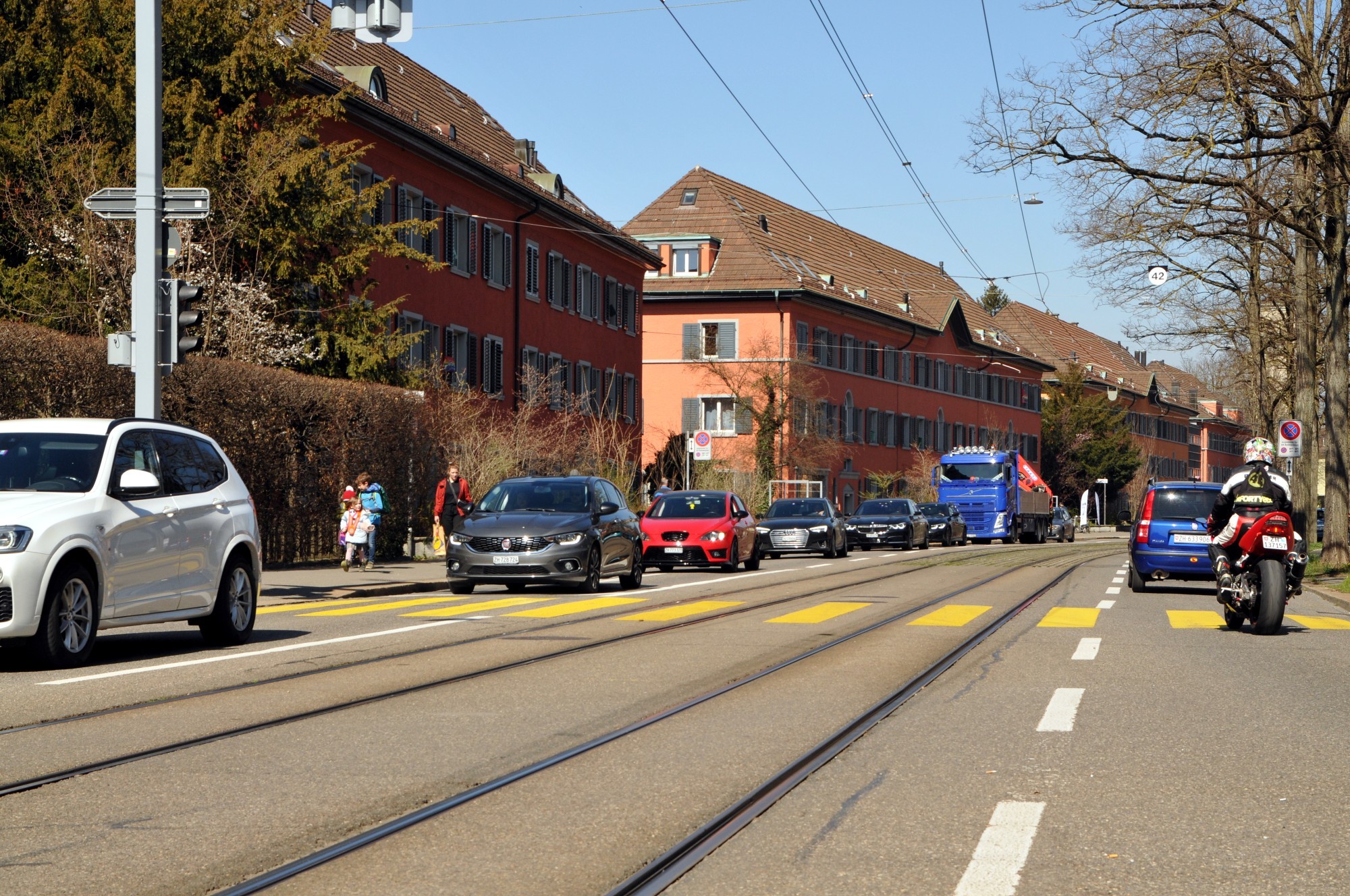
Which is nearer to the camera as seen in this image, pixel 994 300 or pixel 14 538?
pixel 14 538

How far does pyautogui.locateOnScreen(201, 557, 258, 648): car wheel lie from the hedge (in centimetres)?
776

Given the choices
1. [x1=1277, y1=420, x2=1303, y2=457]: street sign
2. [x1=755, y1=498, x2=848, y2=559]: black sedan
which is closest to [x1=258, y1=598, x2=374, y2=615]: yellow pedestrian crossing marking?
[x1=755, y1=498, x2=848, y2=559]: black sedan

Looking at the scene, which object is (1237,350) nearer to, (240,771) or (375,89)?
(375,89)

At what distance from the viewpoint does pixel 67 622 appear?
11555mm

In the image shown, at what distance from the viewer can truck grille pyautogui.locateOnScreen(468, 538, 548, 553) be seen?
69.0 feet

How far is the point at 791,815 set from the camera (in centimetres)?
655

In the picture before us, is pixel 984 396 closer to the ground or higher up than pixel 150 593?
higher up

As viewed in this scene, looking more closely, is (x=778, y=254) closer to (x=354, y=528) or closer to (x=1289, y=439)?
(x=1289, y=439)

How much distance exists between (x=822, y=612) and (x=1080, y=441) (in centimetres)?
9353

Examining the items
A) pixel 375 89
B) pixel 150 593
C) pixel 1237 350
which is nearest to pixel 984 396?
pixel 1237 350

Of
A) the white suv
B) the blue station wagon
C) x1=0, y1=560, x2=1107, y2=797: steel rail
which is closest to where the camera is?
x1=0, y1=560, x2=1107, y2=797: steel rail

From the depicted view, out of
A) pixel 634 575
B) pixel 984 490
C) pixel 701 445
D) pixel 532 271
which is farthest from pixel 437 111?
pixel 634 575

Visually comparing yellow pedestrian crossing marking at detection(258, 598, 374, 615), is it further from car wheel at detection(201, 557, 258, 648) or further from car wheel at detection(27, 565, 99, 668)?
car wheel at detection(27, 565, 99, 668)

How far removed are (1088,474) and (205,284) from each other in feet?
288
